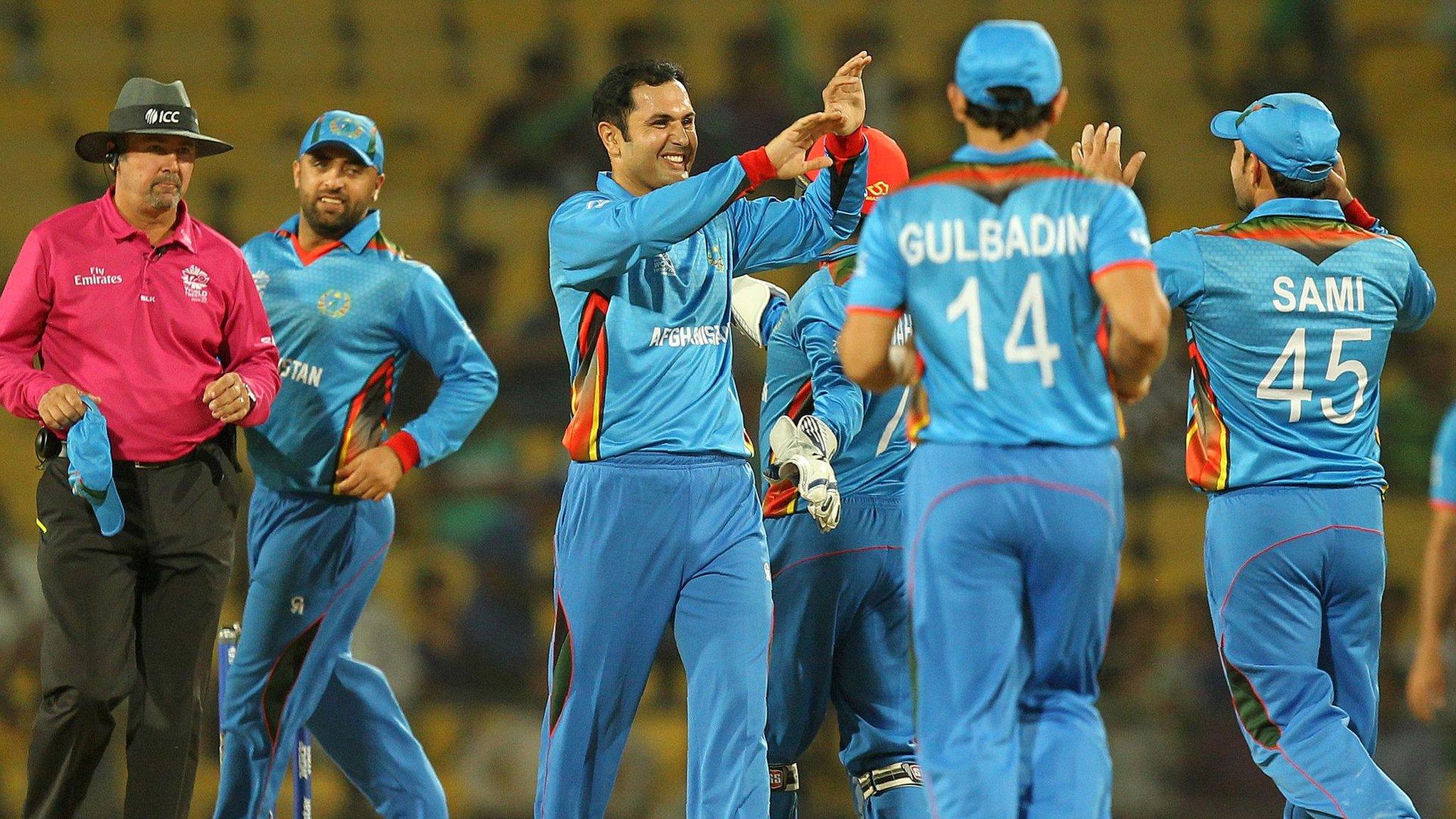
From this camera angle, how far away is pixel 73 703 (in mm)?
4578

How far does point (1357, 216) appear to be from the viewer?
5.02m

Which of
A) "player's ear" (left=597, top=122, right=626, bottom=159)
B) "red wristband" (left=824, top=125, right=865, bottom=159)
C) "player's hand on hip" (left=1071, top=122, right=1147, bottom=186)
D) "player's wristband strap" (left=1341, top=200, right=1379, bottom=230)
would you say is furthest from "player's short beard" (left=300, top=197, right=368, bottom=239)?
"player's wristband strap" (left=1341, top=200, right=1379, bottom=230)

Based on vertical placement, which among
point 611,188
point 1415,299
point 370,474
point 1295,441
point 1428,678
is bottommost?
point 1428,678

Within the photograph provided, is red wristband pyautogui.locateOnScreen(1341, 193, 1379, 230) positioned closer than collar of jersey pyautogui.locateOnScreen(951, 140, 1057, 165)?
No

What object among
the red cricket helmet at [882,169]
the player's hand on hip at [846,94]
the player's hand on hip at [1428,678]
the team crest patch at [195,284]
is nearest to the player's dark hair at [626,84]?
the player's hand on hip at [846,94]

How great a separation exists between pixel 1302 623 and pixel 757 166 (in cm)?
206

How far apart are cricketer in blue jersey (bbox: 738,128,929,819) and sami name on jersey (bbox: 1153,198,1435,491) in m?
0.99

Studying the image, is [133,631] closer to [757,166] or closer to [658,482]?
[658,482]

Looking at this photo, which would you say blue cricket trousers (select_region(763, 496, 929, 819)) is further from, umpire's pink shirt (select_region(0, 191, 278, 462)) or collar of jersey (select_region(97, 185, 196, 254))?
collar of jersey (select_region(97, 185, 196, 254))

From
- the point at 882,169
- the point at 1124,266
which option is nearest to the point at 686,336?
the point at 882,169

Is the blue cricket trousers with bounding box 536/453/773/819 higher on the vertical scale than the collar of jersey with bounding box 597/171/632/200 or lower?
lower

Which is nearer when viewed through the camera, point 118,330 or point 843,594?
point 118,330

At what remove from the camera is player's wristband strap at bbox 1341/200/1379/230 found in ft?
16.4

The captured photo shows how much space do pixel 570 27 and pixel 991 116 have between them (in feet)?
24.6
